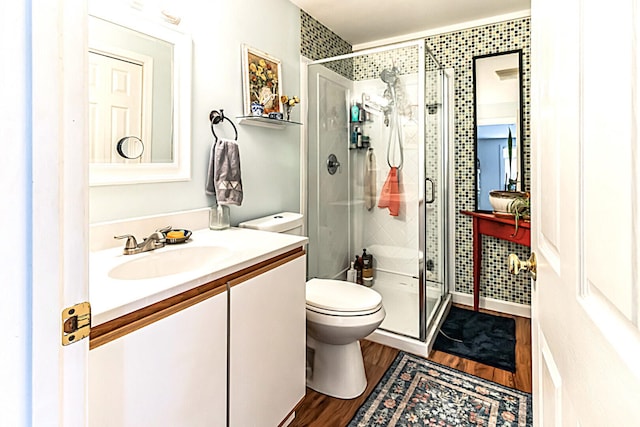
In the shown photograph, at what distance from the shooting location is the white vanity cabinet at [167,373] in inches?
33.1

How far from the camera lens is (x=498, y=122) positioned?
2.77 m

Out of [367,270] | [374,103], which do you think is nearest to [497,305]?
[367,270]

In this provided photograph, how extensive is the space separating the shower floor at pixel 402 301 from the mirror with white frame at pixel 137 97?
1.62m

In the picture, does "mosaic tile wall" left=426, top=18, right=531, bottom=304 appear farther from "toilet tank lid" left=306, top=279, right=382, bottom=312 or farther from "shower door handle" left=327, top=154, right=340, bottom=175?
"toilet tank lid" left=306, top=279, right=382, bottom=312

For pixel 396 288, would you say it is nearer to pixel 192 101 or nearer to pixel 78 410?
pixel 192 101

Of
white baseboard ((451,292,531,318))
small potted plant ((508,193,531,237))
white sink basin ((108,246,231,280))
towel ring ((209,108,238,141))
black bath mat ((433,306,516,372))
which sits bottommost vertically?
black bath mat ((433,306,516,372))

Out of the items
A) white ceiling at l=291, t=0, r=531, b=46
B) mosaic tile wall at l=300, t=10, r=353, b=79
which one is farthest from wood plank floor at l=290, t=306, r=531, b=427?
white ceiling at l=291, t=0, r=531, b=46

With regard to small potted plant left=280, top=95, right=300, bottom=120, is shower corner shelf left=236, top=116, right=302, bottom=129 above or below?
below

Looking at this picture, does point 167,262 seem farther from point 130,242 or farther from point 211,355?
point 211,355

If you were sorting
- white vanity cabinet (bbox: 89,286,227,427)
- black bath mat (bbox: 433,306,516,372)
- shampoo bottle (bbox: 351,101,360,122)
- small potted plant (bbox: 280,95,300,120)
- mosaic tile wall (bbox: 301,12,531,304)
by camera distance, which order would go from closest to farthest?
white vanity cabinet (bbox: 89,286,227,427) → black bath mat (bbox: 433,306,516,372) → small potted plant (bbox: 280,95,300,120) → mosaic tile wall (bbox: 301,12,531,304) → shampoo bottle (bbox: 351,101,360,122)

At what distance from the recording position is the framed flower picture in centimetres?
205

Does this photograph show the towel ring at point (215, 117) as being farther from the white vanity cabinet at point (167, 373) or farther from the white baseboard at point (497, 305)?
the white baseboard at point (497, 305)
